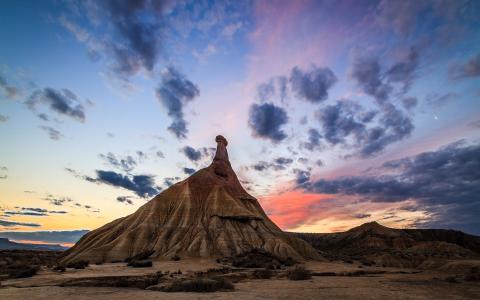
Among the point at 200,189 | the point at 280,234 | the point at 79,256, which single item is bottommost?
the point at 79,256

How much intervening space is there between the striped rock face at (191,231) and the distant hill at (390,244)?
21.9 metres

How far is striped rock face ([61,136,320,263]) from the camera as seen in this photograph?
54750 mm

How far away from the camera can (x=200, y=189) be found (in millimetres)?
79625

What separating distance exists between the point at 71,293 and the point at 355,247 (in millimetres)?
105916

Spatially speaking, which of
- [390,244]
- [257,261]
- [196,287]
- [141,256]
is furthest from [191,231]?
[390,244]

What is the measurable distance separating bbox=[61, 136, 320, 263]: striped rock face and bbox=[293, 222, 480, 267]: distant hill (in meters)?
21.9

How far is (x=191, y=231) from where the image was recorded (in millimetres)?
63062

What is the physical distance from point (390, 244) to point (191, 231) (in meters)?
75.2

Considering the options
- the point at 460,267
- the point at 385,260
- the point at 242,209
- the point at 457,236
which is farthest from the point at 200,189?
the point at 457,236

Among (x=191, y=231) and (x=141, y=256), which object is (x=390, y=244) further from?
(x=141, y=256)

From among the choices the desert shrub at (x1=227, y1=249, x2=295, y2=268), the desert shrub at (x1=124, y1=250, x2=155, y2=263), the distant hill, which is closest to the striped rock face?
the desert shrub at (x1=124, y1=250, x2=155, y2=263)

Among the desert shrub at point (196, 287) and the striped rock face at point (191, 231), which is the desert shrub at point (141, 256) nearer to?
the striped rock face at point (191, 231)

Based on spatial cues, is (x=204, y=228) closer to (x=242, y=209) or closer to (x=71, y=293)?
(x=242, y=209)

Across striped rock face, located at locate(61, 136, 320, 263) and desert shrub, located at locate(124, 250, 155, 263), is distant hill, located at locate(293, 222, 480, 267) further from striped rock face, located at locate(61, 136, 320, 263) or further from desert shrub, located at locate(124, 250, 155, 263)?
desert shrub, located at locate(124, 250, 155, 263)
